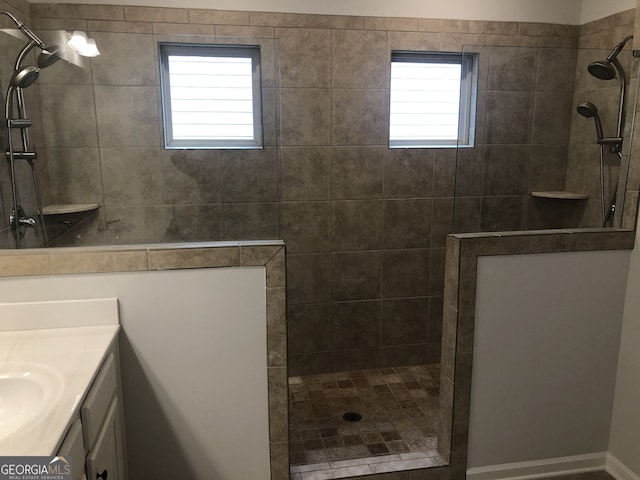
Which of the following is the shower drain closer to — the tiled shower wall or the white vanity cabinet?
the tiled shower wall

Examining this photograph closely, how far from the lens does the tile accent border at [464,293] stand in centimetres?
207

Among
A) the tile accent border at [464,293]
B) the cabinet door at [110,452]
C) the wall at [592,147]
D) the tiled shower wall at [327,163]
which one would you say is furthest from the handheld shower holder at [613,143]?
the cabinet door at [110,452]

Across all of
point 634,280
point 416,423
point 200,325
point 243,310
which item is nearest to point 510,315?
point 634,280

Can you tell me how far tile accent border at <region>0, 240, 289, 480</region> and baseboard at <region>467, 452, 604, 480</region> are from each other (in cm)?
97

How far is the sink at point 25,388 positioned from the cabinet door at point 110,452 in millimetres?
216

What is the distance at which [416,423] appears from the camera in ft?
8.85

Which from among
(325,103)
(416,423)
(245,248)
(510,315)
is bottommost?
(416,423)

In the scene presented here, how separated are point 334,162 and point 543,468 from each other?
193 cm

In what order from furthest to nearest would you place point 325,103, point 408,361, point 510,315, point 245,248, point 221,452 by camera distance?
point 408,361 → point 325,103 → point 510,315 → point 221,452 → point 245,248

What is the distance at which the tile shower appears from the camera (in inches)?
77.7

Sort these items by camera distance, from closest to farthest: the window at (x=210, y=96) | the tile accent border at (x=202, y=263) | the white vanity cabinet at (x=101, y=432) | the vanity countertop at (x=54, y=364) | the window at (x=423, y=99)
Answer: the vanity countertop at (x=54, y=364)
the white vanity cabinet at (x=101, y=432)
the tile accent border at (x=202, y=263)
the window at (x=210, y=96)
the window at (x=423, y=99)

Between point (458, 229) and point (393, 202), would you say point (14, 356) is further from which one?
point (393, 202)

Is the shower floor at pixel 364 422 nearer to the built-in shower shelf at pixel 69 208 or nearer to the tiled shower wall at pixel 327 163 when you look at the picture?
the tiled shower wall at pixel 327 163

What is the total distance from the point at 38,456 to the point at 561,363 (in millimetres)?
2063
